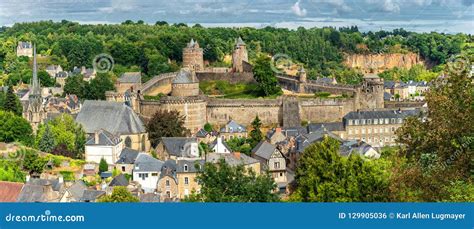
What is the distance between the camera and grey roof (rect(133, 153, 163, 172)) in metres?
23.7

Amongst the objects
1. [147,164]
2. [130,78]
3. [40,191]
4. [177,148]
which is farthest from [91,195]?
[130,78]

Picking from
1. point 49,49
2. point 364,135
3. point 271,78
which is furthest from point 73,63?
point 364,135

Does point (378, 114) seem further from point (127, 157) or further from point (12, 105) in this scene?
point (12, 105)

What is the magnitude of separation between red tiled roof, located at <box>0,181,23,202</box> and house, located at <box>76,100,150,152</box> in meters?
9.80

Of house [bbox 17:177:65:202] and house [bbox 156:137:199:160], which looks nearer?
house [bbox 17:177:65:202]

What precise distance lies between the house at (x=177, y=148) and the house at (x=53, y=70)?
23.3 metres

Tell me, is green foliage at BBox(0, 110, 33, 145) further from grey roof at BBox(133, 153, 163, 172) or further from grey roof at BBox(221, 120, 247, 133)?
grey roof at BBox(221, 120, 247, 133)

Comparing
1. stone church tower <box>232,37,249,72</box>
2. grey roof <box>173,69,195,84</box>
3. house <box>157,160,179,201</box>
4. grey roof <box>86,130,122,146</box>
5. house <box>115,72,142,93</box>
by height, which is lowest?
house <box>157,160,179,201</box>

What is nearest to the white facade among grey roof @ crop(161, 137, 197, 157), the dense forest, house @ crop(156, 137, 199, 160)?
house @ crop(156, 137, 199, 160)

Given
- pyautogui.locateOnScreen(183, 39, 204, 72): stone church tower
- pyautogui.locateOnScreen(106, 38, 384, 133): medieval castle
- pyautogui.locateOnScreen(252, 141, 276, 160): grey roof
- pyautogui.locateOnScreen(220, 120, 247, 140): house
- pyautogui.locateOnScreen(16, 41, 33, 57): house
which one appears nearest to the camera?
pyautogui.locateOnScreen(252, 141, 276, 160): grey roof

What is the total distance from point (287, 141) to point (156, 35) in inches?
936

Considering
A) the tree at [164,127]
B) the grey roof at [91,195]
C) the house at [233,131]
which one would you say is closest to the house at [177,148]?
the tree at [164,127]

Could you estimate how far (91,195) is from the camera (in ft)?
63.5

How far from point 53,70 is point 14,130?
23.8 m
